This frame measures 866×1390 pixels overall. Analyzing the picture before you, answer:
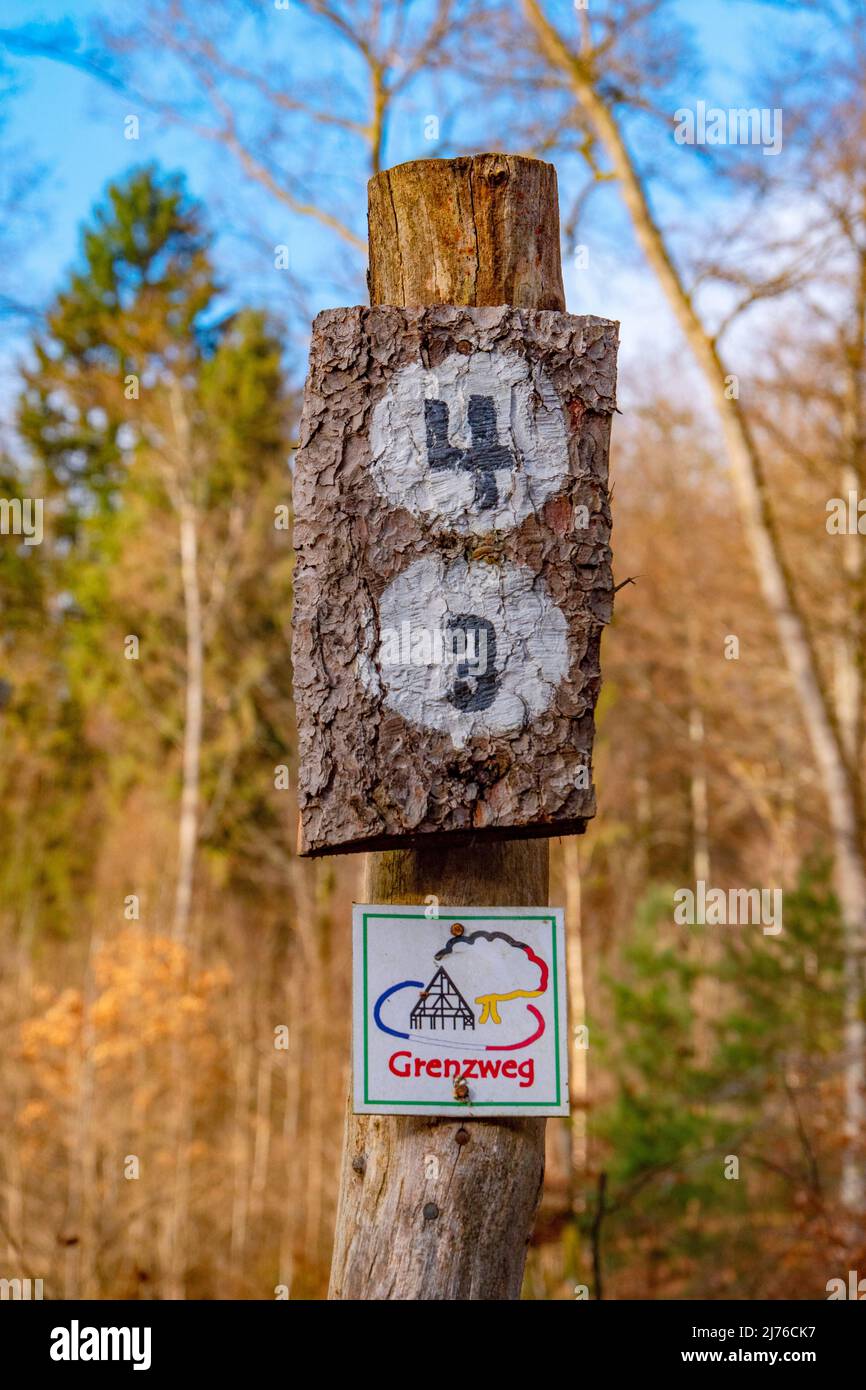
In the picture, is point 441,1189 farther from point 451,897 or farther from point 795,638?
point 795,638

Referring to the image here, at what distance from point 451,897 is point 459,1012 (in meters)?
0.19

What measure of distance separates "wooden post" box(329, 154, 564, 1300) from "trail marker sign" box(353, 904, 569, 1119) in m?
0.05

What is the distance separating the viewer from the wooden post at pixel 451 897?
2057 millimetres

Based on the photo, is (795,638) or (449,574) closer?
(449,574)

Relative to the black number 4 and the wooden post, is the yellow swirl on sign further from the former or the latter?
the black number 4

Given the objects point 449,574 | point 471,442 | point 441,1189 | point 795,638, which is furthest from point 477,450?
point 795,638

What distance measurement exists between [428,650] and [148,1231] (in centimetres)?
758

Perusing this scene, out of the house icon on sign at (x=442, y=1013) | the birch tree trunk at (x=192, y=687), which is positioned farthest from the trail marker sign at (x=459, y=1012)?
the birch tree trunk at (x=192, y=687)

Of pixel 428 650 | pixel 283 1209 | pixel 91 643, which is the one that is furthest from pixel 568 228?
pixel 91 643

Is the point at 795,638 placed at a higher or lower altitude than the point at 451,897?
higher

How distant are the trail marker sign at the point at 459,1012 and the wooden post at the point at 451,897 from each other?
5 centimetres

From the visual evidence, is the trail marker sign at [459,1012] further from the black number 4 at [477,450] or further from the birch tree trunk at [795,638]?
the birch tree trunk at [795,638]

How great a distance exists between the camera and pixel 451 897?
2.17 meters

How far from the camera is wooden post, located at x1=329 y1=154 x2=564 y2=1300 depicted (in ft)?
6.75
